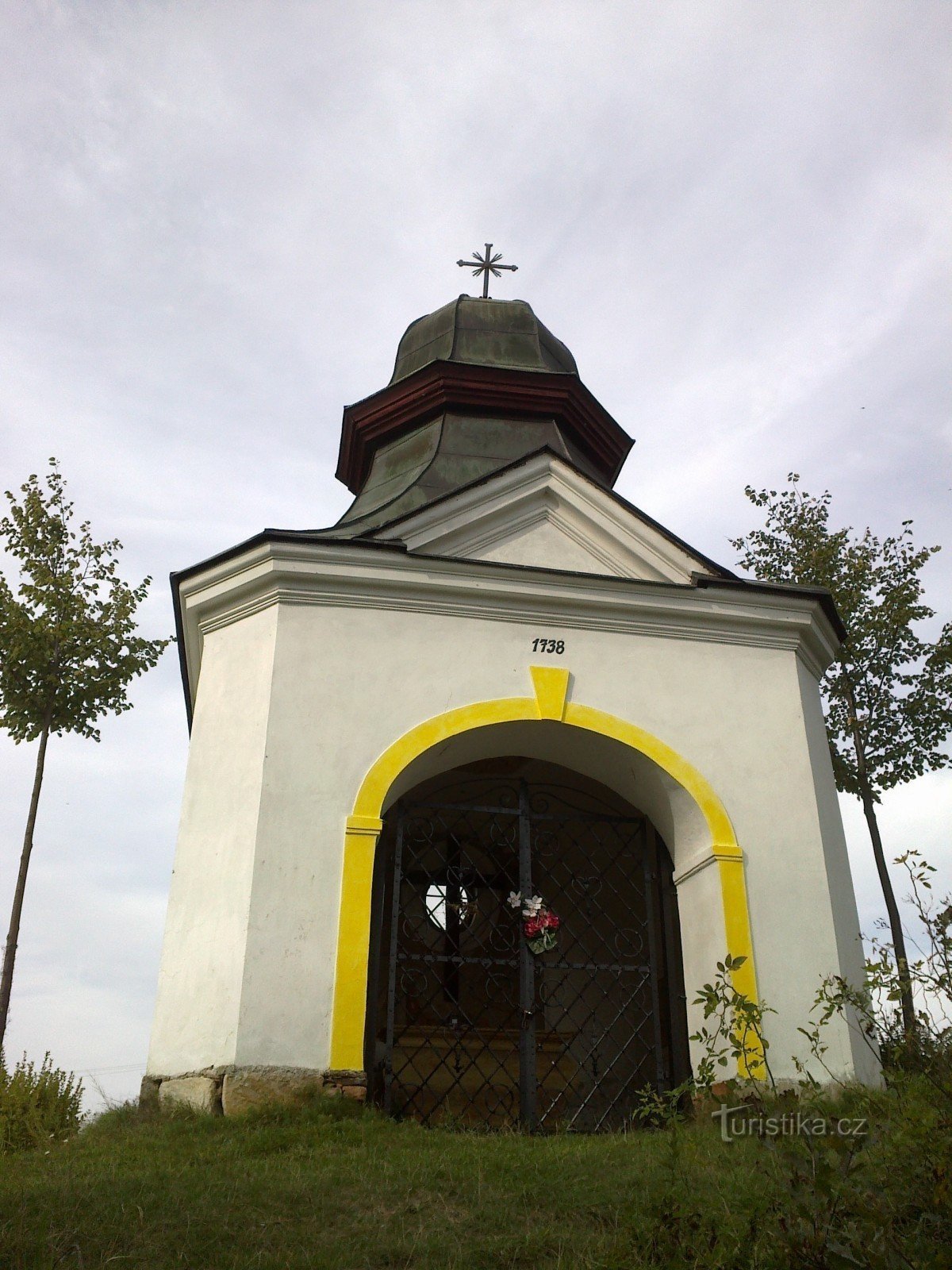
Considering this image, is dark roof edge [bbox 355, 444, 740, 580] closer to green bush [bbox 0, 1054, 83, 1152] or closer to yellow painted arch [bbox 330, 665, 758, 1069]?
yellow painted arch [bbox 330, 665, 758, 1069]

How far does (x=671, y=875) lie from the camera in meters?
9.03

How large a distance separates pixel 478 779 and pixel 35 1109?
3.81m

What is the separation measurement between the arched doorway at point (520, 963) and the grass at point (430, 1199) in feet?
4.68

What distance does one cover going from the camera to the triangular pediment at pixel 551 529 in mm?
9328

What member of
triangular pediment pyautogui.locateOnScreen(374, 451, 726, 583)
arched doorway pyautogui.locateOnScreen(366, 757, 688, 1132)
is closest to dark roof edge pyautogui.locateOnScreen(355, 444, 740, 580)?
triangular pediment pyautogui.locateOnScreen(374, 451, 726, 583)

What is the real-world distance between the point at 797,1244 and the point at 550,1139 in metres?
3.42

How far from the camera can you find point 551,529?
972 cm

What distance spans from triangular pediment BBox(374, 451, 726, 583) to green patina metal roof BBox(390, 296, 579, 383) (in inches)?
109

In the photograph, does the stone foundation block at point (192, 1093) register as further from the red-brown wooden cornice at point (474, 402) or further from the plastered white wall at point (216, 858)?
the red-brown wooden cornice at point (474, 402)

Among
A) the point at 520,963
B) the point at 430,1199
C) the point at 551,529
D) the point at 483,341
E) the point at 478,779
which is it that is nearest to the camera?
the point at 430,1199

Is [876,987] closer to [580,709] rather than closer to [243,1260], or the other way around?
[243,1260]

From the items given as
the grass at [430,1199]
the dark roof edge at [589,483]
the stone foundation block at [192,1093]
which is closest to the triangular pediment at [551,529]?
the dark roof edge at [589,483]

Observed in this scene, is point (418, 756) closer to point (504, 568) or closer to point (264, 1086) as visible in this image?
point (504, 568)

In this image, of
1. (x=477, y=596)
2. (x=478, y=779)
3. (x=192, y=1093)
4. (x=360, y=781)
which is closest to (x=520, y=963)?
(x=478, y=779)
